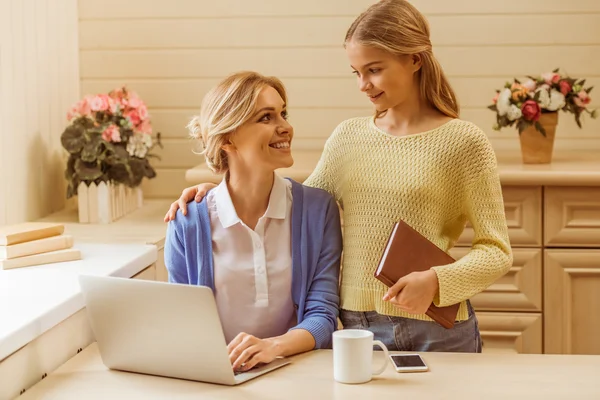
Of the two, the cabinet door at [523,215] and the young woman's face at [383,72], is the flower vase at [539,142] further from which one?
the young woman's face at [383,72]

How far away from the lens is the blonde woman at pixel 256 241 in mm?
1914

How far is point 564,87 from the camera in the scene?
296 centimetres

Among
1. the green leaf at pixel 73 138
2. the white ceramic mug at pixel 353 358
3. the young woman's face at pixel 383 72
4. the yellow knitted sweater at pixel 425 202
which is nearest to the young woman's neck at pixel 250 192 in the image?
the yellow knitted sweater at pixel 425 202

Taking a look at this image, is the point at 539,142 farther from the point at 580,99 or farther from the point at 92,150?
the point at 92,150

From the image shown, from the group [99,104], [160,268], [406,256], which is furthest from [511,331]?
[99,104]

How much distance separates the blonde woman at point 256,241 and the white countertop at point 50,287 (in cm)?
25

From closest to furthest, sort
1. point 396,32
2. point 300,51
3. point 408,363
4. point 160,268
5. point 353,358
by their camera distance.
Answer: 1. point 353,358
2. point 408,363
3. point 396,32
4. point 160,268
5. point 300,51

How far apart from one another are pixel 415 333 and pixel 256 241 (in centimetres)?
41

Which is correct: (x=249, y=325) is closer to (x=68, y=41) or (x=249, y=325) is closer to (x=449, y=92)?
(x=449, y=92)

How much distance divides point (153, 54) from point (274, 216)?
1.69 metres

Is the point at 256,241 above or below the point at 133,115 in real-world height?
below

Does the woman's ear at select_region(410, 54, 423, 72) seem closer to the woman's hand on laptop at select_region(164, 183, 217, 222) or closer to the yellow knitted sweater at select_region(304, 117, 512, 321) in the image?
the yellow knitted sweater at select_region(304, 117, 512, 321)

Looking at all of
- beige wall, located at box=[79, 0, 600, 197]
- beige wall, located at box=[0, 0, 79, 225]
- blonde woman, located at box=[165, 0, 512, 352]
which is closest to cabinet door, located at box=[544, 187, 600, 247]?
beige wall, located at box=[79, 0, 600, 197]

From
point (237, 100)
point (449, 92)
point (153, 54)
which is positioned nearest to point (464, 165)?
point (449, 92)
